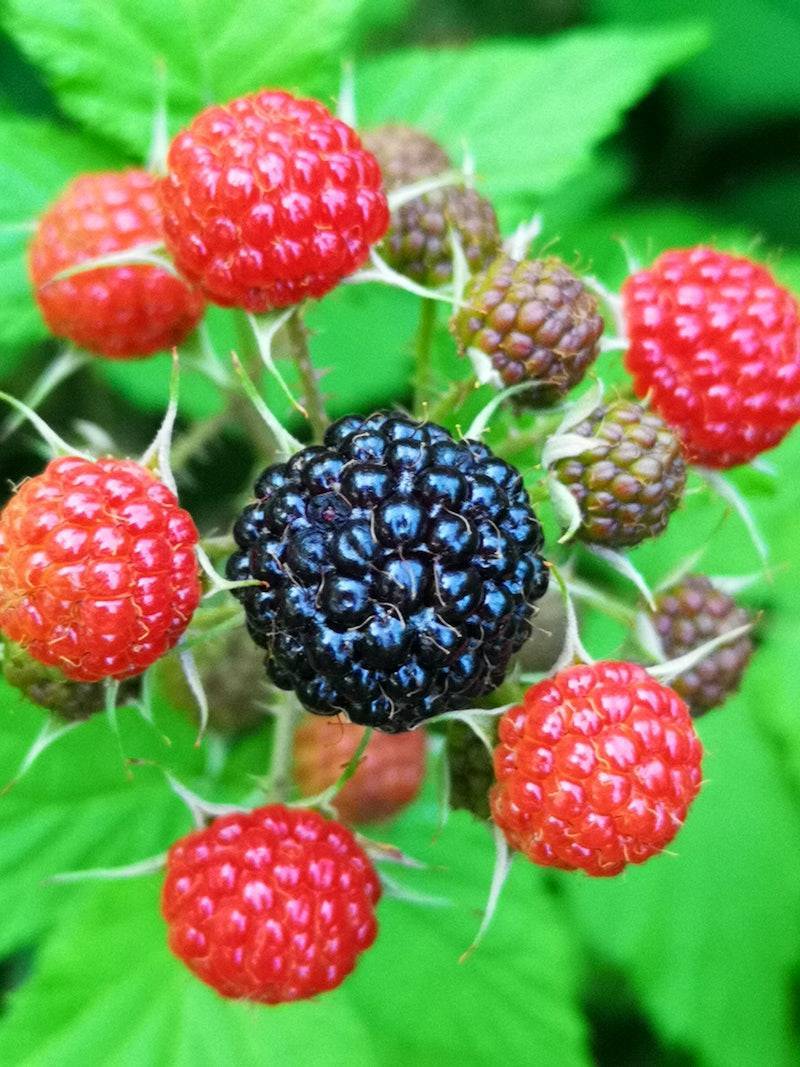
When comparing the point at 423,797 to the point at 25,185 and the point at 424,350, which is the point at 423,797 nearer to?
the point at 424,350

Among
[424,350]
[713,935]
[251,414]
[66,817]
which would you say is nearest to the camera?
[424,350]

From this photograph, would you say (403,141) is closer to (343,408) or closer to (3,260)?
(3,260)

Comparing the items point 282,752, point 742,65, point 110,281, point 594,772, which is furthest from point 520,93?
point 594,772

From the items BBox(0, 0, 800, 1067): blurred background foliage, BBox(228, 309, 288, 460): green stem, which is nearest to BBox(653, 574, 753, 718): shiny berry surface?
BBox(0, 0, 800, 1067): blurred background foliage

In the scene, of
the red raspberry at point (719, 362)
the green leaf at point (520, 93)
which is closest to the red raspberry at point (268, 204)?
the red raspberry at point (719, 362)

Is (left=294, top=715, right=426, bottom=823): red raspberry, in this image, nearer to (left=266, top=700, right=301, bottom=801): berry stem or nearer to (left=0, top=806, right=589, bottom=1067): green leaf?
(left=0, top=806, right=589, bottom=1067): green leaf

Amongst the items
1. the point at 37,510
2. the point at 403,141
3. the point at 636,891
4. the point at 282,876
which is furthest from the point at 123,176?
the point at 636,891
